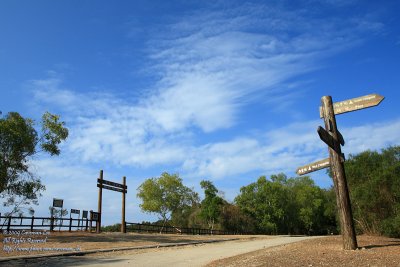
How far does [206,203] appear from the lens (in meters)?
52.5

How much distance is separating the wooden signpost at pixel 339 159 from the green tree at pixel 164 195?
42304 millimetres

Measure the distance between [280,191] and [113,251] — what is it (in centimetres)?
5505

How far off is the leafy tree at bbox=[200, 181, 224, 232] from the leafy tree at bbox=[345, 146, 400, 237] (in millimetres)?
26856

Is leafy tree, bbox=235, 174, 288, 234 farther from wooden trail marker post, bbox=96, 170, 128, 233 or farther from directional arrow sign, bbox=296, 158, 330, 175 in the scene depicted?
directional arrow sign, bbox=296, 158, 330, 175

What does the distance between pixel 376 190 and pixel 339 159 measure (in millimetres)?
14904

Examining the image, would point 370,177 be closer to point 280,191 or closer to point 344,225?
point 344,225

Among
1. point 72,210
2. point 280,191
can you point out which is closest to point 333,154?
point 72,210

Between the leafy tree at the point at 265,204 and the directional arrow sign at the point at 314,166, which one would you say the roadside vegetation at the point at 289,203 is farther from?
the directional arrow sign at the point at 314,166

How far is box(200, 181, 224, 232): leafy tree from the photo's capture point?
51.1 m

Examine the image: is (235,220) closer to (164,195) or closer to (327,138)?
(164,195)

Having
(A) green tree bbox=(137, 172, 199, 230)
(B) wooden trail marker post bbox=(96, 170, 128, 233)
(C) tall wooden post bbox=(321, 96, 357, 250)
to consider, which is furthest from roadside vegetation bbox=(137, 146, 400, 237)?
(B) wooden trail marker post bbox=(96, 170, 128, 233)

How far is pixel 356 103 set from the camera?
10.6 metres

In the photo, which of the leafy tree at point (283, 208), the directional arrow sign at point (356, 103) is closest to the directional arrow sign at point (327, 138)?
the directional arrow sign at point (356, 103)

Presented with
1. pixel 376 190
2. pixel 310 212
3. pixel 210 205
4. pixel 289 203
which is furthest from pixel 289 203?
pixel 376 190
